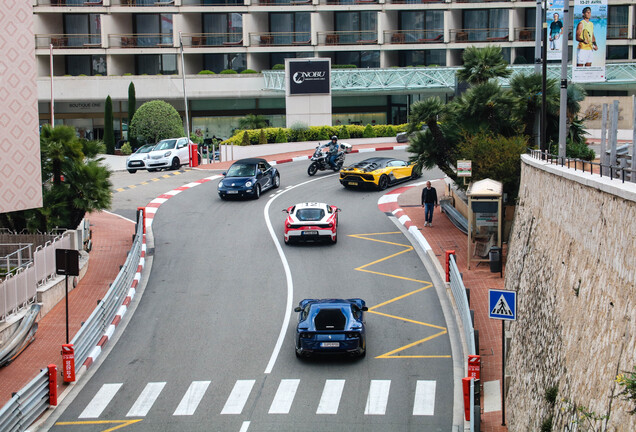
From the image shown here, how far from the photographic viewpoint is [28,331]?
845 inches

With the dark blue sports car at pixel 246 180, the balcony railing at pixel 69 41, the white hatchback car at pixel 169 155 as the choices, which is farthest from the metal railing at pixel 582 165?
the balcony railing at pixel 69 41

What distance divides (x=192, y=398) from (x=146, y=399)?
1.04 meters

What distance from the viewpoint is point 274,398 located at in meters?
18.1

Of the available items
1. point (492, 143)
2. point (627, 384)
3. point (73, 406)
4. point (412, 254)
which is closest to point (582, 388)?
point (627, 384)

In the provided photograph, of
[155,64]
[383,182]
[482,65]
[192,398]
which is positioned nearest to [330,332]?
[192,398]

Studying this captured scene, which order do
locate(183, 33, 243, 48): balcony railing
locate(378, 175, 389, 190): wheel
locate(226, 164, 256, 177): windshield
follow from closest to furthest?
1. locate(226, 164, 256, 177): windshield
2. locate(378, 175, 389, 190): wheel
3. locate(183, 33, 243, 48): balcony railing

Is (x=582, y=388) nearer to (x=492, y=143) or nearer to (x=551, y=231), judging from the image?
(x=551, y=231)

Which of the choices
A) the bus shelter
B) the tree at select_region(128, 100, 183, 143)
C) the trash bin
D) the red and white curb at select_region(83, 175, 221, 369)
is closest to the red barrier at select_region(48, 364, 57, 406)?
the red and white curb at select_region(83, 175, 221, 369)

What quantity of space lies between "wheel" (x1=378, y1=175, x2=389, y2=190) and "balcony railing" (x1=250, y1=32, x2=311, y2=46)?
29.6m

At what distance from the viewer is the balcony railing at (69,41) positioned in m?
64.6

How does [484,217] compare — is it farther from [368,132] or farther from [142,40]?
[142,40]

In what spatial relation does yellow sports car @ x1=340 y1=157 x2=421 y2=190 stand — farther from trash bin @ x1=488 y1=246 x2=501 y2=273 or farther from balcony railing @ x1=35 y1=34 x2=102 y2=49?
balcony railing @ x1=35 y1=34 x2=102 y2=49

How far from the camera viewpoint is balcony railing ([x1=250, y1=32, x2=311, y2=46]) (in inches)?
2579

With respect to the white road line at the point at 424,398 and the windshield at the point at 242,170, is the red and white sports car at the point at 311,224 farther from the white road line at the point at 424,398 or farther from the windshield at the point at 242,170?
the white road line at the point at 424,398
